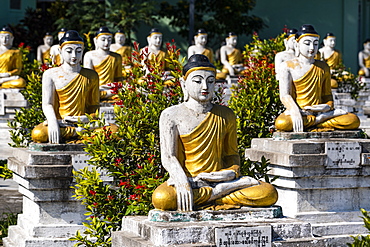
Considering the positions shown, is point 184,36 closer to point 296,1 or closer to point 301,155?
point 296,1

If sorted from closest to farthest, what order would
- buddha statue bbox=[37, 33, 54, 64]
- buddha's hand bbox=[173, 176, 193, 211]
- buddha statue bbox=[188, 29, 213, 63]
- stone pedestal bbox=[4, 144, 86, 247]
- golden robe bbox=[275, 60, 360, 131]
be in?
buddha's hand bbox=[173, 176, 193, 211]
stone pedestal bbox=[4, 144, 86, 247]
golden robe bbox=[275, 60, 360, 131]
buddha statue bbox=[188, 29, 213, 63]
buddha statue bbox=[37, 33, 54, 64]

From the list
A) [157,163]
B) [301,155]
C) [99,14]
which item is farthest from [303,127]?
[99,14]

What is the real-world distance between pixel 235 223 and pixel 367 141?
324cm

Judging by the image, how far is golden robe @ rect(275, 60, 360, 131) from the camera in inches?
383

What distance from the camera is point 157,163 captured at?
805 centimetres

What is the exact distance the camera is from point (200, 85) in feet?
23.2

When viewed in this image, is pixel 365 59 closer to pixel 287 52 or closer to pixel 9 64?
pixel 9 64

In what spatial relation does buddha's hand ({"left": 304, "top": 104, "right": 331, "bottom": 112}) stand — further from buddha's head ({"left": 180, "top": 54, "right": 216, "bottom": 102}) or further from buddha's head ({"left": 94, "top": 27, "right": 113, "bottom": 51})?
buddha's head ({"left": 94, "top": 27, "right": 113, "bottom": 51})

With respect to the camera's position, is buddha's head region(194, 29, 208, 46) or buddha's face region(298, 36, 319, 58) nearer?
buddha's face region(298, 36, 319, 58)

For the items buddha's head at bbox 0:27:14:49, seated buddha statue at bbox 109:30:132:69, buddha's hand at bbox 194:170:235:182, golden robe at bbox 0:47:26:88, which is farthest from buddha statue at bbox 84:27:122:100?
buddha's hand at bbox 194:170:235:182

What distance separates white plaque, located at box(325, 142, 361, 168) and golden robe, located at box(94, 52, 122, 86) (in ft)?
19.6

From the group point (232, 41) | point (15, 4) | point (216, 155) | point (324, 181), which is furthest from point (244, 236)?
point (15, 4)

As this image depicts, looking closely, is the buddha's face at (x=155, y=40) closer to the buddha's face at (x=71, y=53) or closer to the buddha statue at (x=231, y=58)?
the buddha statue at (x=231, y=58)

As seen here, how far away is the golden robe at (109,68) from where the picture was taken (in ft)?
47.2
